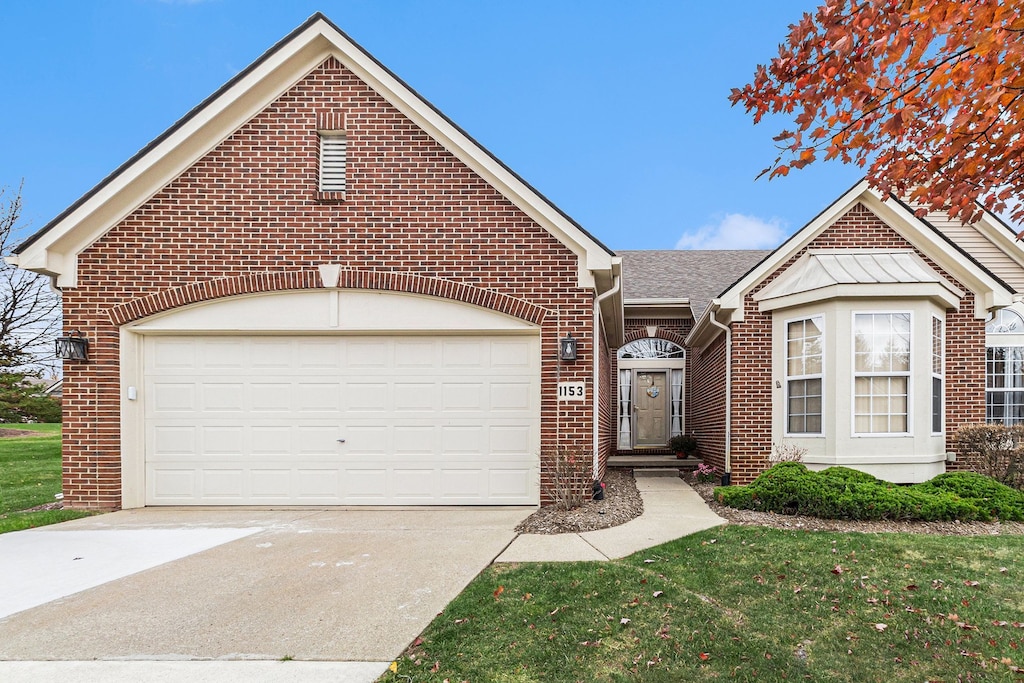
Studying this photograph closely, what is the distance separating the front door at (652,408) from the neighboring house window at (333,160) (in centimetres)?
997

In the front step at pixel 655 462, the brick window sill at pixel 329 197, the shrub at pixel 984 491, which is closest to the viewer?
the shrub at pixel 984 491

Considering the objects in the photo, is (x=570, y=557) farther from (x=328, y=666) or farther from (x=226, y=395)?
(x=226, y=395)

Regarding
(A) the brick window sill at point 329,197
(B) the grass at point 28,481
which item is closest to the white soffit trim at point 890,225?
(A) the brick window sill at point 329,197

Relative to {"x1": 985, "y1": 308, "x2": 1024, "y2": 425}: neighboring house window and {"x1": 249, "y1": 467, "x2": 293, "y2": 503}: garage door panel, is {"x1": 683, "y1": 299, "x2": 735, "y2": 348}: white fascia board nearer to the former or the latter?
{"x1": 985, "y1": 308, "x2": 1024, "y2": 425}: neighboring house window

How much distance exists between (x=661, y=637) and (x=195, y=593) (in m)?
3.76

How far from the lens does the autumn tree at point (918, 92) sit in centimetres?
314

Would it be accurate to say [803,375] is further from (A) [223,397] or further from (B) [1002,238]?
(A) [223,397]

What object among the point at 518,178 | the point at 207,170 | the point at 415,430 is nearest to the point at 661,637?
the point at 415,430

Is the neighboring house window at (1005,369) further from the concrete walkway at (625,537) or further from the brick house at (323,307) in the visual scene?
the concrete walkway at (625,537)

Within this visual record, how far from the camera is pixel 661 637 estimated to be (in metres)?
3.84

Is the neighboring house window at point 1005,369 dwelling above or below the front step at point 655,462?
above

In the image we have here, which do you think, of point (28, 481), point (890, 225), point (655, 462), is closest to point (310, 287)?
point (28, 481)

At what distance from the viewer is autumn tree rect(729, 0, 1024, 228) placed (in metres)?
3.14

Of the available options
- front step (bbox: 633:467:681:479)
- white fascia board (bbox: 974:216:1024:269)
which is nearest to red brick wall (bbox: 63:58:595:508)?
front step (bbox: 633:467:681:479)
